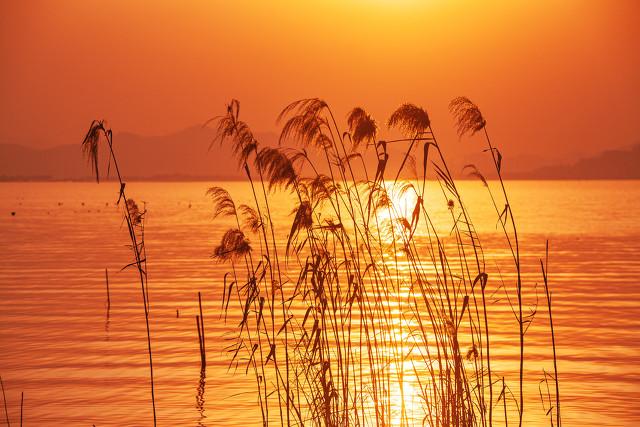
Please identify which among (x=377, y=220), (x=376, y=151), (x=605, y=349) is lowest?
(x=605, y=349)

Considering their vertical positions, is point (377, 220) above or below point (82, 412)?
above

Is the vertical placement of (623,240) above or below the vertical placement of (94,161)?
below

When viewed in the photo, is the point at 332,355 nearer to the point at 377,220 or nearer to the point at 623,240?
the point at 377,220

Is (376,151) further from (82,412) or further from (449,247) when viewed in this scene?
(449,247)

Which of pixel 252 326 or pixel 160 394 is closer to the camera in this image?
pixel 160 394

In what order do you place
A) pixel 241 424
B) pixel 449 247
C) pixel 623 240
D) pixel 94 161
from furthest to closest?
pixel 623 240
pixel 449 247
pixel 241 424
pixel 94 161

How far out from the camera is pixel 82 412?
58.9 ft

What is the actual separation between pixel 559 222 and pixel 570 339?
3258 inches

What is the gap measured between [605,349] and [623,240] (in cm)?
5105

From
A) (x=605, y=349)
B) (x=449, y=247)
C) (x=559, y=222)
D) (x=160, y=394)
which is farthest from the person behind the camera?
(x=559, y=222)

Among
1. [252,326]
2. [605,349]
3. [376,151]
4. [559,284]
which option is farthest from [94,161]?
[559,284]

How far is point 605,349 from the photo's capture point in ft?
81.4

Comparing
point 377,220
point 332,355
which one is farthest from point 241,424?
point 377,220

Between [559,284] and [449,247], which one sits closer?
[559,284]
